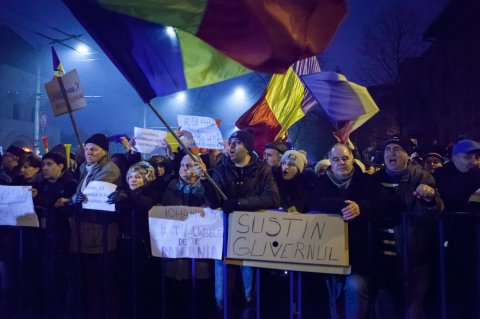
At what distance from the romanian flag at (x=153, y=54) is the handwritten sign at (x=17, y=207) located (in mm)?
1980

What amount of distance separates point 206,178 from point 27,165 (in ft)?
9.97

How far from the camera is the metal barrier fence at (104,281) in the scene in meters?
4.05

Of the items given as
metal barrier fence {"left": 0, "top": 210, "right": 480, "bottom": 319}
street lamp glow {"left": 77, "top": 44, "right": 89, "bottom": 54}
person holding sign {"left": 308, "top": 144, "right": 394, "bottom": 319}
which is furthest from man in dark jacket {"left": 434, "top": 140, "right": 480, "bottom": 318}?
street lamp glow {"left": 77, "top": 44, "right": 89, "bottom": 54}

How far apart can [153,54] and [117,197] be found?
1543 millimetres

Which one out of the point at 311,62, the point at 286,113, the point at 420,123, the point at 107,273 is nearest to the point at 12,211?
the point at 107,273

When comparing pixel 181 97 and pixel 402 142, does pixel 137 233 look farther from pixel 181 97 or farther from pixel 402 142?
pixel 181 97

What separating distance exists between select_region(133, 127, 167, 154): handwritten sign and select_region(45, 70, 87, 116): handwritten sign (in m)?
2.91

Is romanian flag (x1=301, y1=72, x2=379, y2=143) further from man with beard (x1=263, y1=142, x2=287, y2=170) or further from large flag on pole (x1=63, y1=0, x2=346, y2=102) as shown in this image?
large flag on pole (x1=63, y1=0, x2=346, y2=102)

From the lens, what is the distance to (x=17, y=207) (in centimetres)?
473

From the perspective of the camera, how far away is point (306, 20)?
3584 millimetres

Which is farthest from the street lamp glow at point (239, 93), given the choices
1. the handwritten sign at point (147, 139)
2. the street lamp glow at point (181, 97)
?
the handwritten sign at point (147, 139)

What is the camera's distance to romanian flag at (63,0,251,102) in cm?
376

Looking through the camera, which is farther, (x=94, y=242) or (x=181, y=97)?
(x=181, y=97)

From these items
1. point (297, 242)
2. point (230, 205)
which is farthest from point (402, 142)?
point (230, 205)
